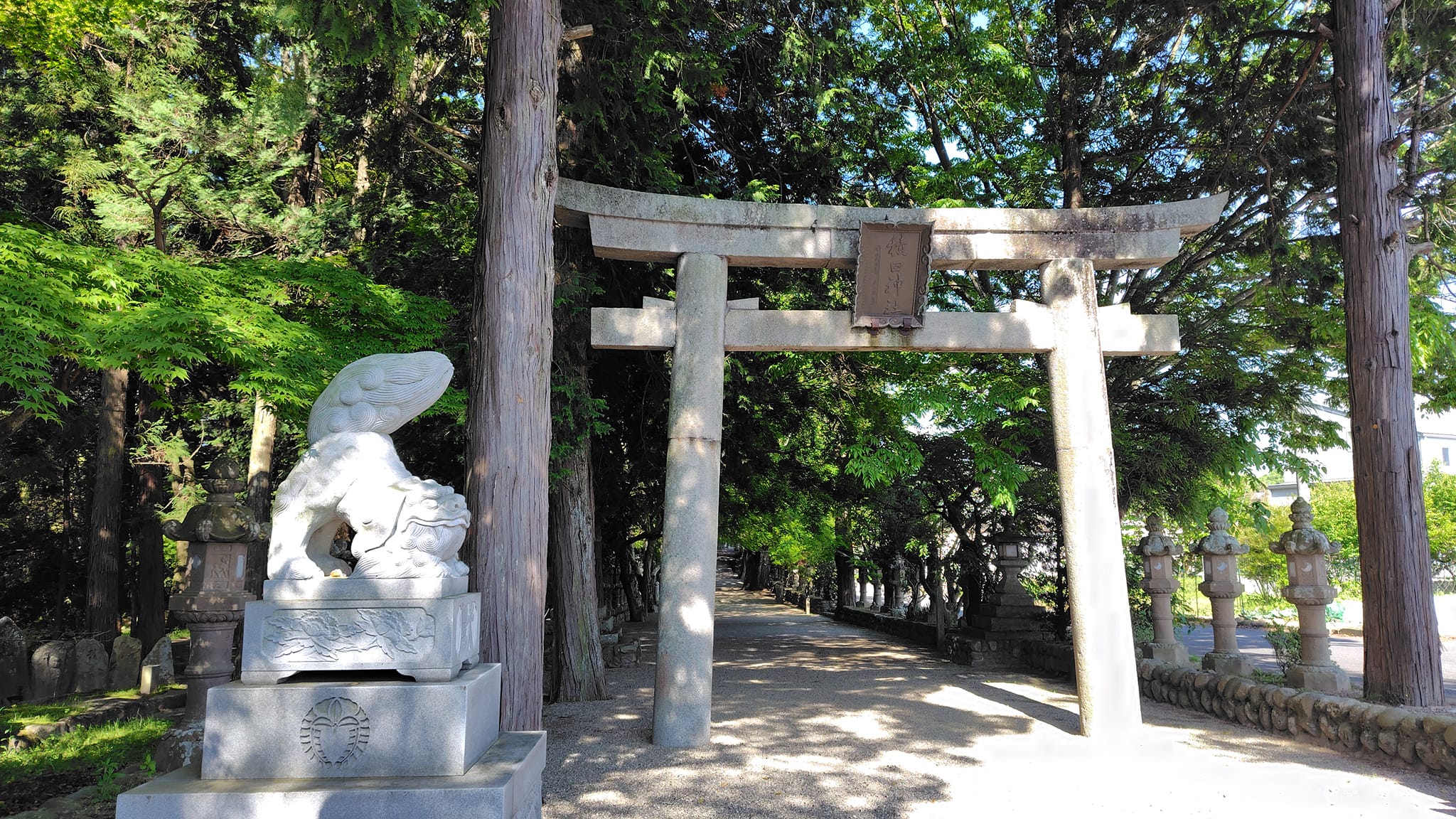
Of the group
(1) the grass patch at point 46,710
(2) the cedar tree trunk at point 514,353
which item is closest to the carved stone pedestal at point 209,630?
(1) the grass patch at point 46,710

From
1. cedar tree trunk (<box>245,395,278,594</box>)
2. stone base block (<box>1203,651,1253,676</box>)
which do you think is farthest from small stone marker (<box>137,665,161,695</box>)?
stone base block (<box>1203,651,1253,676</box>)

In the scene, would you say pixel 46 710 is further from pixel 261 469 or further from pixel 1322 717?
pixel 1322 717

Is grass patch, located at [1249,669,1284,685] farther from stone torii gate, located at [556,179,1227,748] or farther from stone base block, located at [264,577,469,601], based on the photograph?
stone base block, located at [264,577,469,601]

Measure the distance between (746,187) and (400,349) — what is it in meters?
4.46

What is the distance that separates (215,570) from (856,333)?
6063 mm

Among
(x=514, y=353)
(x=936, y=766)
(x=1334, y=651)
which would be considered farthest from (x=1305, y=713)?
(x=1334, y=651)

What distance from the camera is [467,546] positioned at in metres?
7.36

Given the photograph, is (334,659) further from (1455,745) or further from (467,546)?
(1455,745)

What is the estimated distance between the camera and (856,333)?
24.7 feet

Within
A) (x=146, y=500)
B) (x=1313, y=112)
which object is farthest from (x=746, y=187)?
(x=146, y=500)

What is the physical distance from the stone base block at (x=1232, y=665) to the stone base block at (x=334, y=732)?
8.00 metres

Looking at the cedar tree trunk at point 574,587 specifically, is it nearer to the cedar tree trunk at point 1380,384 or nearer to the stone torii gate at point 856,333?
the stone torii gate at point 856,333

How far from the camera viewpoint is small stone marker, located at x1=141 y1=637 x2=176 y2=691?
34.3 feet

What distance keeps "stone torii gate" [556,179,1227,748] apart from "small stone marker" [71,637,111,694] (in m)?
7.93
